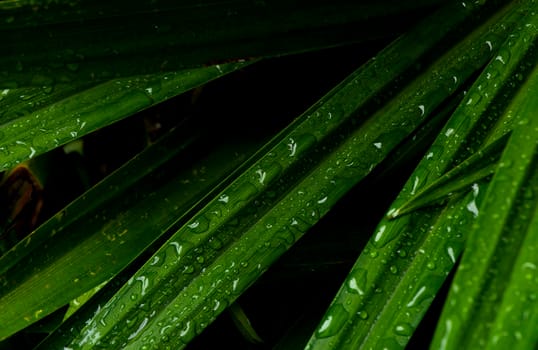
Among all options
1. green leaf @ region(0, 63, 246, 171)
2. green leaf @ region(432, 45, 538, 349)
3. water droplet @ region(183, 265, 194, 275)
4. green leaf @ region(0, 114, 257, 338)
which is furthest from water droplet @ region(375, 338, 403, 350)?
green leaf @ region(0, 63, 246, 171)

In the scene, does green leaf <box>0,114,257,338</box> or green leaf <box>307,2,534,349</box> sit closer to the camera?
green leaf <box>307,2,534,349</box>

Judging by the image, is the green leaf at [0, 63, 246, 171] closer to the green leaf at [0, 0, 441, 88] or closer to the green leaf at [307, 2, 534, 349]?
the green leaf at [0, 0, 441, 88]

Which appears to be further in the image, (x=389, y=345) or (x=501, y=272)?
(x=389, y=345)

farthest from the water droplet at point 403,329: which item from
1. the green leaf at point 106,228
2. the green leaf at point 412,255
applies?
the green leaf at point 106,228

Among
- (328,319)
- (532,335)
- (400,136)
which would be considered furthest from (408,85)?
(532,335)

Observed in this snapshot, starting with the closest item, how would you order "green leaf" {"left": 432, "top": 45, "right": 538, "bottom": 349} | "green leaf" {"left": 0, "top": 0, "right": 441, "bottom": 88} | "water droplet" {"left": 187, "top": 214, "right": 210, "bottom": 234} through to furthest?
"green leaf" {"left": 432, "top": 45, "right": 538, "bottom": 349} < "green leaf" {"left": 0, "top": 0, "right": 441, "bottom": 88} < "water droplet" {"left": 187, "top": 214, "right": 210, "bottom": 234}

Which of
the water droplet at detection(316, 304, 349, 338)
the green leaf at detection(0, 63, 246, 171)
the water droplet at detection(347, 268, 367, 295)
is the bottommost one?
the water droplet at detection(316, 304, 349, 338)

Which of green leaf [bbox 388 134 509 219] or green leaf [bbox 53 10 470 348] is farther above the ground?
green leaf [bbox 388 134 509 219]

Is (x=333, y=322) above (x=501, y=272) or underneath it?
underneath

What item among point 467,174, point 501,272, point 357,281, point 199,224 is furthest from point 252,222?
point 501,272

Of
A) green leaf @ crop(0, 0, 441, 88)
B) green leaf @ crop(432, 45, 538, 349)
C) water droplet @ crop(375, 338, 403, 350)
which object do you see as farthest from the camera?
green leaf @ crop(0, 0, 441, 88)

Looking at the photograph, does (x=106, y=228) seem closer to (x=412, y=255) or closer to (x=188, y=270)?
(x=188, y=270)
